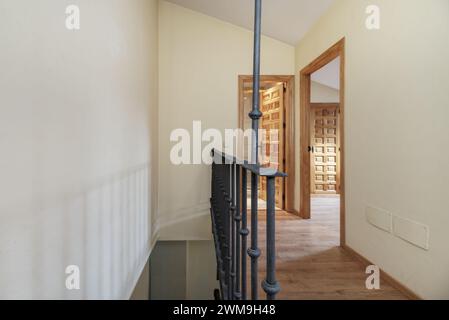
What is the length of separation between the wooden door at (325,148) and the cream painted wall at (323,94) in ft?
0.54

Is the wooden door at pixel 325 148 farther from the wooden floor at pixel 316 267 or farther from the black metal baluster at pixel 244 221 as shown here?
the black metal baluster at pixel 244 221

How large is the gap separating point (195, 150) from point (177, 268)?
5.97ft

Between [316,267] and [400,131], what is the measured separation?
1.18 meters

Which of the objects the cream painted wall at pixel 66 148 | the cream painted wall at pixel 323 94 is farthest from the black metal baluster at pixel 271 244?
the cream painted wall at pixel 323 94

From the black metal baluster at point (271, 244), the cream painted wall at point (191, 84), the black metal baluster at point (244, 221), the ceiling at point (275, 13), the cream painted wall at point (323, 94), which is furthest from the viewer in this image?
the cream painted wall at point (323, 94)

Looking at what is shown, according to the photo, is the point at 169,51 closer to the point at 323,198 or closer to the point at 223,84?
the point at 223,84

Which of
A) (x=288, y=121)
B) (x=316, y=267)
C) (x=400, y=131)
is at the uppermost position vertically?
(x=288, y=121)

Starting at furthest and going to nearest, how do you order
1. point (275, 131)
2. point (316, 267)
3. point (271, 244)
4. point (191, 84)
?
point (275, 131), point (191, 84), point (316, 267), point (271, 244)

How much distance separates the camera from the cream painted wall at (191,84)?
370 centimetres

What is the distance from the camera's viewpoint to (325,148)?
622 cm

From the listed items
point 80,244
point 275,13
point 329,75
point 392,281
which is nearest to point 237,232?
point 80,244

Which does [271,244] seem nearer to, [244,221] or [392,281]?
[244,221]

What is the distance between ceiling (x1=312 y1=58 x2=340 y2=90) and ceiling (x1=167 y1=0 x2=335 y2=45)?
1382 mm
